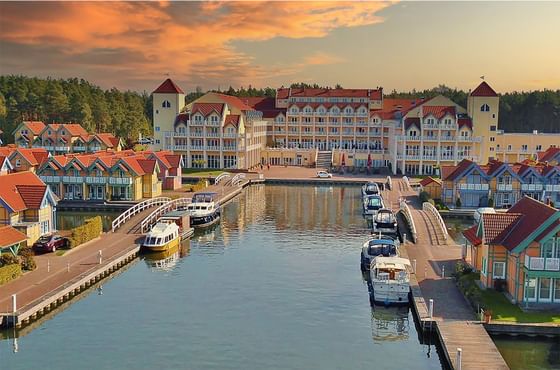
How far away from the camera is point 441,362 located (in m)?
25.1

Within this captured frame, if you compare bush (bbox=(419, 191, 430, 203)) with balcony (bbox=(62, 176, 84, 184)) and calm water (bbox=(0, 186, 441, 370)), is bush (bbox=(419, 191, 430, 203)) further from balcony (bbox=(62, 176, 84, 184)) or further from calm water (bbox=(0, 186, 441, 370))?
balcony (bbox=(62, 176, 84, 184))

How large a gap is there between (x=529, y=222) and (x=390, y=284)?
766 centimetres

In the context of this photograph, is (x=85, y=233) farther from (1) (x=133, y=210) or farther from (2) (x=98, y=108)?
(2) (x=98, y=108)

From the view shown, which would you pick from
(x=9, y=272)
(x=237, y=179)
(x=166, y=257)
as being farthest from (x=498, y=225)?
(x=237, y=179)

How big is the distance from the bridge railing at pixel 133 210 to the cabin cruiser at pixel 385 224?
20337 millimetres

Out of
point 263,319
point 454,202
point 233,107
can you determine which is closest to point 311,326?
point 263,319

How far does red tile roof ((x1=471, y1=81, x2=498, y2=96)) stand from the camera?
9038 cm

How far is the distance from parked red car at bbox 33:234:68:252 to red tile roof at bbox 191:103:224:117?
181ft

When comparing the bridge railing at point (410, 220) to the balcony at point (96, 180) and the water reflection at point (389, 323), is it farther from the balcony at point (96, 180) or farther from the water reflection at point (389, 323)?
the balcony at point (96, 180)

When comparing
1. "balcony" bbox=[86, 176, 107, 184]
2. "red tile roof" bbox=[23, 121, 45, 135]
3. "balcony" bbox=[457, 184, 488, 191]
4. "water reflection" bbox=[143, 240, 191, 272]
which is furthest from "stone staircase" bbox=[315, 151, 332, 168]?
"water reflection" bbox=[143, 240, 191, 272]

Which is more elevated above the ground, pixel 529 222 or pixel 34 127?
pixel 34 127

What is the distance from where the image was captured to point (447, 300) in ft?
100

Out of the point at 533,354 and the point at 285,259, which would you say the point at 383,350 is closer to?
the point at 533,354

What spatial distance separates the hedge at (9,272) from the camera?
31378mm
